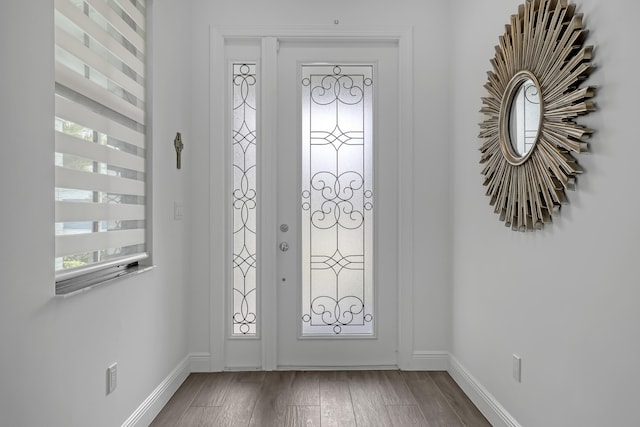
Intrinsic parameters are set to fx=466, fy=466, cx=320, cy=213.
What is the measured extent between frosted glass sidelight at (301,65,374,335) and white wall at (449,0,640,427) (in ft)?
2.46

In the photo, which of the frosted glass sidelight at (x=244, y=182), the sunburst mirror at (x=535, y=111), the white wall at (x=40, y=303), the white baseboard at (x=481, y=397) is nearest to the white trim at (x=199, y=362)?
the frosted glass sidelight at (x=244, y=182)

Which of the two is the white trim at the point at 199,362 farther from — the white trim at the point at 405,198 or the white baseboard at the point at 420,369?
the white trim at the point at 405,198

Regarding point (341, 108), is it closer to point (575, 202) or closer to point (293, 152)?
point (293, 152)

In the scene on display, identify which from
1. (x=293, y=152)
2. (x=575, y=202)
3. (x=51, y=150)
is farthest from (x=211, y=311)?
(x=575, y=202)

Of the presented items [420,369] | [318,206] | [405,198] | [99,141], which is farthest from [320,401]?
[99,141]

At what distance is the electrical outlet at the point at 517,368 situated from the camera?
2100 mm

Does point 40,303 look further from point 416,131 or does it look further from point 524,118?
point 416,131

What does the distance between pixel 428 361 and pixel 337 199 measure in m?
1.25

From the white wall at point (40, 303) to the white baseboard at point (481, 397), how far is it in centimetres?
175

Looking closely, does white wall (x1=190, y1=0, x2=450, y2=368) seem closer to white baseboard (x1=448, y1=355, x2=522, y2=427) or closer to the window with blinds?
white baseboard (x1=448, y1=355, x2=522, y2=427)

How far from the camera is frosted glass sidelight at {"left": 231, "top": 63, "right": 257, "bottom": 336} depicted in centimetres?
314

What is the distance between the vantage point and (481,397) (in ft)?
8.23

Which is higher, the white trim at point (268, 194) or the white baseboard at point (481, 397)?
the white trim at point (268, 194)

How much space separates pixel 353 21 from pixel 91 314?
2410 mm
